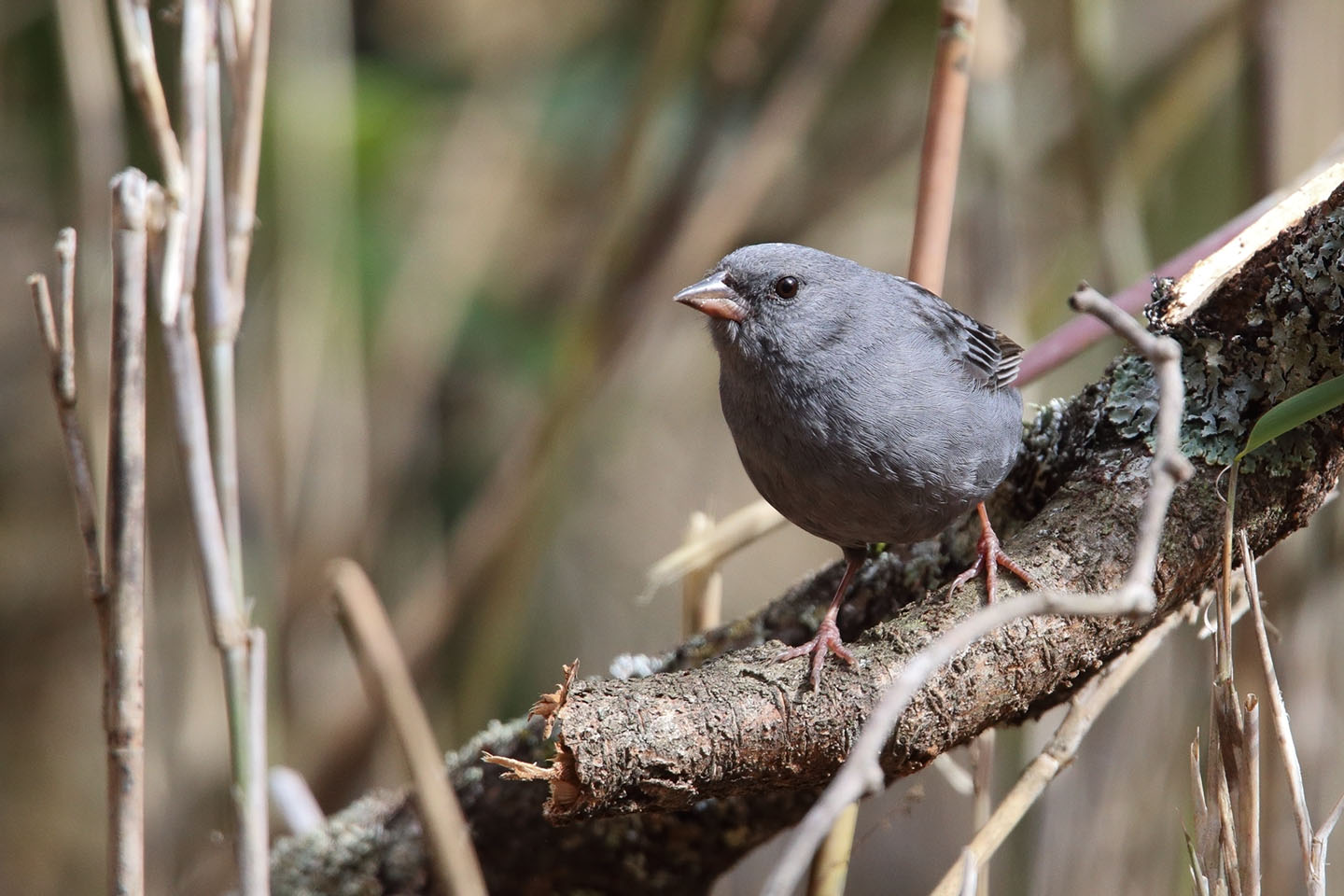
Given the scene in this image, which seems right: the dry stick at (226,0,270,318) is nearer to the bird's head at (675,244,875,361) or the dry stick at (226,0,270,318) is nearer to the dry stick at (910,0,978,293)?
the bird's head at (675,244,875,361)

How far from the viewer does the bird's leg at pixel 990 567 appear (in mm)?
2264

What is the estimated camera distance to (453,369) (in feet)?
19.3

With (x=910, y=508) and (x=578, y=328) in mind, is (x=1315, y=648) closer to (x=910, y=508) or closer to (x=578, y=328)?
(x=910, y=508)

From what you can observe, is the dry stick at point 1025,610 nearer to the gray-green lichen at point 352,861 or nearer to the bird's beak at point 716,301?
the bird's beak at point 716,301

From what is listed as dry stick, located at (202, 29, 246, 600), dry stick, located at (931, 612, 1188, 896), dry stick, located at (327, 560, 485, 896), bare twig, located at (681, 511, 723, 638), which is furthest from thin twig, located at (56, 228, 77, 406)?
dry stick, located at (931, 612, 1188, 896)

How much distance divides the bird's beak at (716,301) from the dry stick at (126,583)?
1.45 m

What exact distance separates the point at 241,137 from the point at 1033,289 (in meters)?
3.25

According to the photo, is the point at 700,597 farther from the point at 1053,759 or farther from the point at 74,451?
the point at 74,451

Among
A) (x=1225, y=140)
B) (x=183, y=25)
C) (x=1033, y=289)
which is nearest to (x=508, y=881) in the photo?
(x=183, y=25)

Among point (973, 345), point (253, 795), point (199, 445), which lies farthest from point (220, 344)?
point (973, 345)

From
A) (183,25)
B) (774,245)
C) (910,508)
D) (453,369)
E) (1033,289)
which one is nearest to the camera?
(183,25)

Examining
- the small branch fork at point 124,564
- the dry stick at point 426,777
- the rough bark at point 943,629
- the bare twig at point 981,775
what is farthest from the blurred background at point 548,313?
the small branch fork at point 124,564

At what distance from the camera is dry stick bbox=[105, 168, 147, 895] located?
201cm

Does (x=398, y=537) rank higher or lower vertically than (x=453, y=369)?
lower
